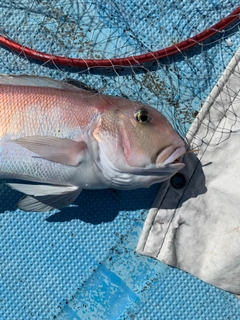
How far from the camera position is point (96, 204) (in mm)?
1693

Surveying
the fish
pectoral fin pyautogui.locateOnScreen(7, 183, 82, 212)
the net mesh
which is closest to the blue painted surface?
the net mesh

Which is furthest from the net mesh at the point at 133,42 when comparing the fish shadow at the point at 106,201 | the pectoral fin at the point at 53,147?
the pectoral fin at the point at 53,147

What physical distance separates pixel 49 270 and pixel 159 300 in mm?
550

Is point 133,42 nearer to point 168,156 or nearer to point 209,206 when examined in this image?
point 168,156

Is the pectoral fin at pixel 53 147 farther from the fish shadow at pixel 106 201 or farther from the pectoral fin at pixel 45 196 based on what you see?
the fish shadow at pixel 106 201

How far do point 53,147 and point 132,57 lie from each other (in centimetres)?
59

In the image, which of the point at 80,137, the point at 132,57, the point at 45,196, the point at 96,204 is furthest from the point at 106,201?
the point at 132,57

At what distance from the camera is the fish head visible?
1340 millimetres

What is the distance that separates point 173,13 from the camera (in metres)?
1.69

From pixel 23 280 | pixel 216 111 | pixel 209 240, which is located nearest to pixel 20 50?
pixel 216 111

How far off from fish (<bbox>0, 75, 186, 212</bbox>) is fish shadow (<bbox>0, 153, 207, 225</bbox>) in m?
0.30

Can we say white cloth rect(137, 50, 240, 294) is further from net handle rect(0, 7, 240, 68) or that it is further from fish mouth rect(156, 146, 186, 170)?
fish mouth rect(156, 146, 186, 170)

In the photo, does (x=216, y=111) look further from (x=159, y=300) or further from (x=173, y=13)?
(x=159, y=300)

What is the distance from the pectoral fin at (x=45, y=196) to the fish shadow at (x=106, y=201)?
126mm
